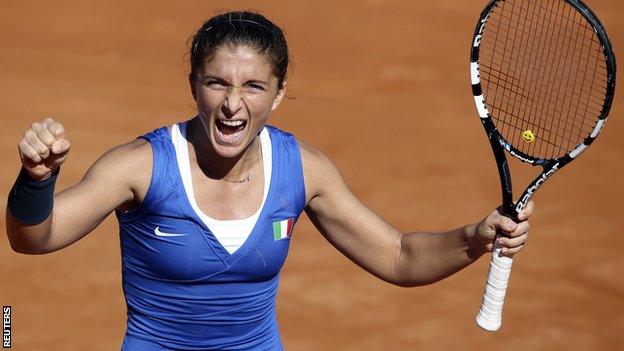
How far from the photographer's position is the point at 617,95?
1070cm

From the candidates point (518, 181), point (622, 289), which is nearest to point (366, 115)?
point (518, 181)

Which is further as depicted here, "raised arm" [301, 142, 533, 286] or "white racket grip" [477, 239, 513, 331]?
"raised arm" [301, 142, 533, 286]

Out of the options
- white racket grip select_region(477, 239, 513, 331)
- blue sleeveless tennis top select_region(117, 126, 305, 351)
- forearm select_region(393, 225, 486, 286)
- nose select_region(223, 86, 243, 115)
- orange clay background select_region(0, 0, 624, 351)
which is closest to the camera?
nose select_region(223, 86, 243, 115)

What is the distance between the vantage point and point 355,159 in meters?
9.12

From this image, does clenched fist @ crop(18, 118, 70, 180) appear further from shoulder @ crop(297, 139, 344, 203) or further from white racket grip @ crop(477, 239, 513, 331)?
white racket grip @ crop(477, 239, 513, 331)

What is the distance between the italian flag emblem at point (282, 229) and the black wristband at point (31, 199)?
871 mm

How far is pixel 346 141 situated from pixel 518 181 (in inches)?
54.9

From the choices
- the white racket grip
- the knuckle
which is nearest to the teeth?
the knuckle

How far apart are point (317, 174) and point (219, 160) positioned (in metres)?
0.40

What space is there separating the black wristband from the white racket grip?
1.59 meters

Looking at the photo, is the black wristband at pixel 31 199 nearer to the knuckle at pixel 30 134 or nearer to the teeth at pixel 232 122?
the knuckle at pixel 30 134

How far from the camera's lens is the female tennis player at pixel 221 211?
158 inches

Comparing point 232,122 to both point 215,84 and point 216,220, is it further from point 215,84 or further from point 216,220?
point 216,220

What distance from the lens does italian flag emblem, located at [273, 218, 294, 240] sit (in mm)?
4258
